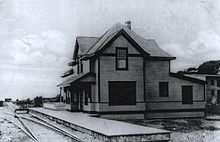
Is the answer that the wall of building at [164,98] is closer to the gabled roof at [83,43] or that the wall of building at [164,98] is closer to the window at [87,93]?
the window at [87,93]

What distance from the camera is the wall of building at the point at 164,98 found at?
22922 millimetres

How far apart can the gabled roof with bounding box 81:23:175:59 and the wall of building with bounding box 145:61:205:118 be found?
3.31 ft

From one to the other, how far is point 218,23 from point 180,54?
18.0 metres

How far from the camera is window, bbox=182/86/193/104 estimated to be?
77.4 ft

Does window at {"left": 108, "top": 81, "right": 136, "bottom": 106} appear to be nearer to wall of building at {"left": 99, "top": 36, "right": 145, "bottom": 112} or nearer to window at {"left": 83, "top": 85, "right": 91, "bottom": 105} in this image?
wall of building at {"left": 99, "top": 36, "right": 145, "bottom": 112}

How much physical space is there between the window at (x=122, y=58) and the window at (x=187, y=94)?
495cm

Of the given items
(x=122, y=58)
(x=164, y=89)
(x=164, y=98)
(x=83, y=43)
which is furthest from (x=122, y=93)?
(x=83, y=43)

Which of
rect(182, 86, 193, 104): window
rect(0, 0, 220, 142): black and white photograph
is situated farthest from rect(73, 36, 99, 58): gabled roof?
rect(182, 86, 193, 104): window

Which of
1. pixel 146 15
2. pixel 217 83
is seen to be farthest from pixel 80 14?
pixel 217 83

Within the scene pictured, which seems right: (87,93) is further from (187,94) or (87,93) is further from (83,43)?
(187,94)

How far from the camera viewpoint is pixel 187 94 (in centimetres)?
2367

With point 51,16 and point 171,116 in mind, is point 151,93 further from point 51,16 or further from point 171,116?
point 51,16

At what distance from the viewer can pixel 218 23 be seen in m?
17.0

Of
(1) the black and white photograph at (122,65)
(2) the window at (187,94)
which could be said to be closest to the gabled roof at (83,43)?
(1) the black and white photograph at (122,65)
